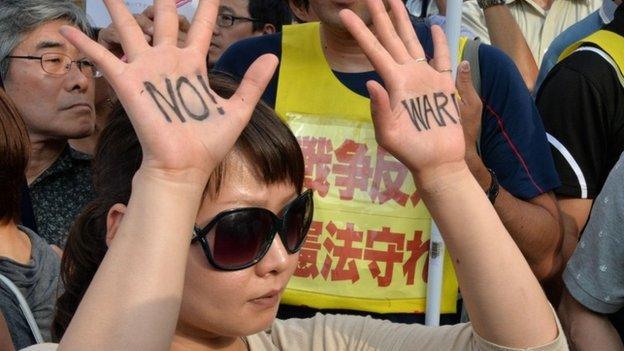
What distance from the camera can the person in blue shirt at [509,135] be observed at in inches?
109

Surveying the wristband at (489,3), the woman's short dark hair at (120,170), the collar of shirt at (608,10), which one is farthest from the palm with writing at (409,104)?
the wristband at (489,3)

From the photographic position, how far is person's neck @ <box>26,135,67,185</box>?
3670 millimetres

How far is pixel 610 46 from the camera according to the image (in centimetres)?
308

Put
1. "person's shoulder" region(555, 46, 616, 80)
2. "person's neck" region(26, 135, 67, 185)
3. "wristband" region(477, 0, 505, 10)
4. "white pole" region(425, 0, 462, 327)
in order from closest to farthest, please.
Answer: "white pole" region(425, 0, 462, 327), "person's shoulder" region(555, 46, 616, 80), "person's neck" region(26, 135, 67, 185), "wristband" region(477, 0, 505, 10)

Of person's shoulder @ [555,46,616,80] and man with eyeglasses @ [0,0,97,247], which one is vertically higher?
person's shoulder @ [555,46,616,80]

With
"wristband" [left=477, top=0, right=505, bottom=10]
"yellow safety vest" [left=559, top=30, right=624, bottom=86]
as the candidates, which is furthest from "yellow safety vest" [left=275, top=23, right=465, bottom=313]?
"wristband" [left=477, top=0, right=505, bottom=10]

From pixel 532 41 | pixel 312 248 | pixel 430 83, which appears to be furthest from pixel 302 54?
pixel 532 41

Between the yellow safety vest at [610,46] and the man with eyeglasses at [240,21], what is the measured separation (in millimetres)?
2178

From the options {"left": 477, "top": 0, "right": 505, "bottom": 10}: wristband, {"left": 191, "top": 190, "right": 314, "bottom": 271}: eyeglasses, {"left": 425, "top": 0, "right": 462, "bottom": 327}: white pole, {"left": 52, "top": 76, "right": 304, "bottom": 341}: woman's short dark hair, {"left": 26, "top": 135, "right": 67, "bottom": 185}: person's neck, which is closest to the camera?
{"left": 191, "top": 190, "right": 314, "bottom": 271}: eyeglasses

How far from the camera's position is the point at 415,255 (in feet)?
8.82

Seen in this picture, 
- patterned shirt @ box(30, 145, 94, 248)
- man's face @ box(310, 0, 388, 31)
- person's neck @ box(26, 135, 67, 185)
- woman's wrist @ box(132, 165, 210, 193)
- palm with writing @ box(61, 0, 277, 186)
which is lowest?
patterned shirt @ box(30, 145, 94, 248)

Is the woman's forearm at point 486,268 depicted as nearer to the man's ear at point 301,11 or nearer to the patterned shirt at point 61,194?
the man's ear at point 301,11

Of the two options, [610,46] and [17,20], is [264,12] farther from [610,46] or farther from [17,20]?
[610,46]

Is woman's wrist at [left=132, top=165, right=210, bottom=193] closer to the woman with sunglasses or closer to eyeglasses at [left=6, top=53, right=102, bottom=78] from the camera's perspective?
the woman with sunglasses
